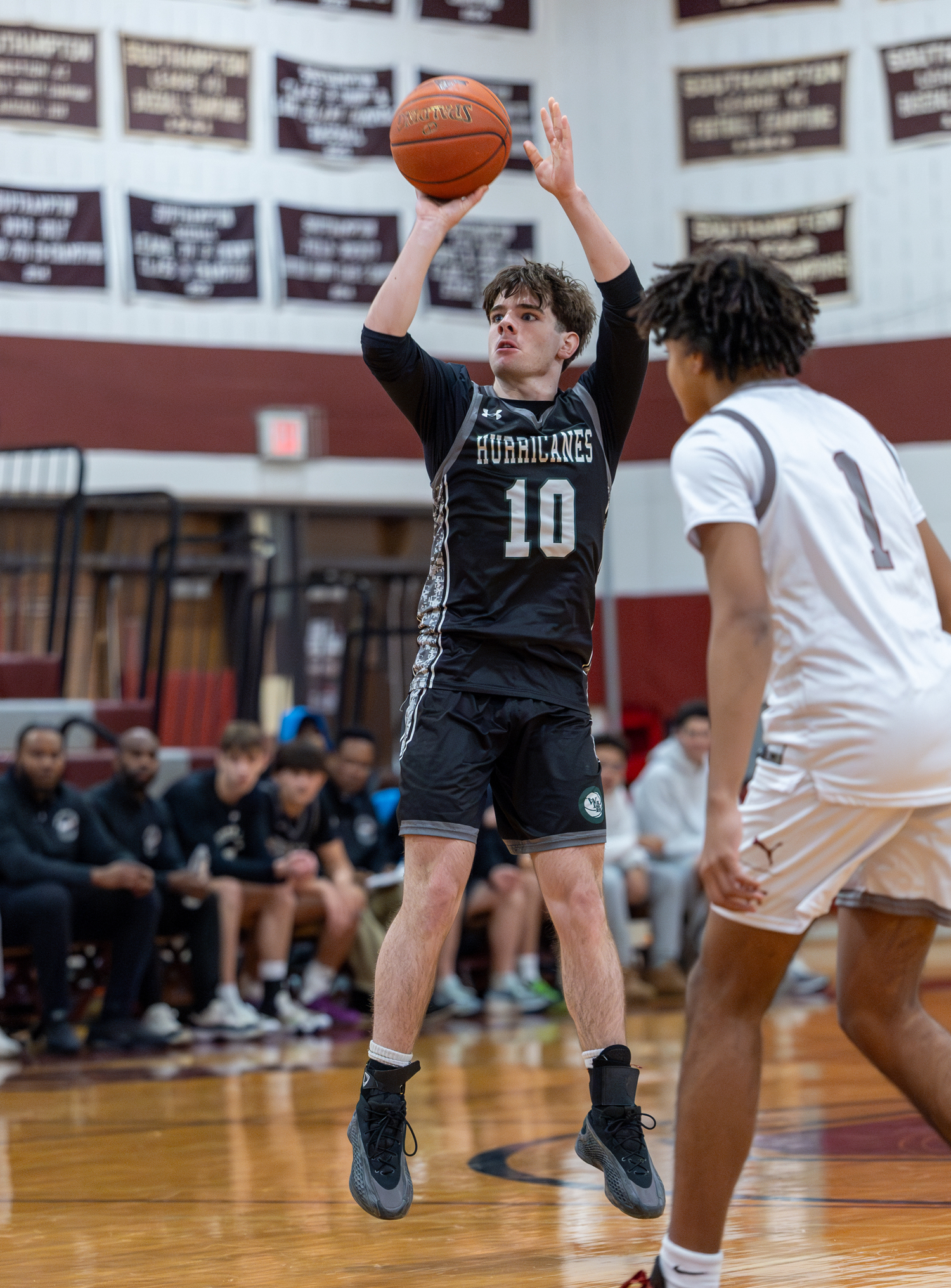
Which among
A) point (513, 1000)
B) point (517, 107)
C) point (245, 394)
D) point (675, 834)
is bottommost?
point (513, 1000)

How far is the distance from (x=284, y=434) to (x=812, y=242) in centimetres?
408

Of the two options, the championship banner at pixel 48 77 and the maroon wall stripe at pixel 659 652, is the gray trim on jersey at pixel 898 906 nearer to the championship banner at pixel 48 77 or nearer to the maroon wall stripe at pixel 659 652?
the maroon wall stripe at pixel 659 652

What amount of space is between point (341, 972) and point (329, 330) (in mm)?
5441

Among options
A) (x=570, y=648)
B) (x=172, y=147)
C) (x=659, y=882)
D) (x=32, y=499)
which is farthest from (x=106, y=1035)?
(x=172, y=147)

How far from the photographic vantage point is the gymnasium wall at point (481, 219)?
11008 millimetres

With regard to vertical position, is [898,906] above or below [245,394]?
below

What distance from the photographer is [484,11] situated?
1222cm

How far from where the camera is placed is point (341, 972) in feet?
25.7

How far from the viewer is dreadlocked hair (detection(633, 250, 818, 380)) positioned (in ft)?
8.24

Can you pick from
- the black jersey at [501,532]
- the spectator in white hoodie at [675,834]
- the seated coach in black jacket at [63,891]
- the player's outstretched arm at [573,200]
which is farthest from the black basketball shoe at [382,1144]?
the spectator in white hoodie at [675,834]

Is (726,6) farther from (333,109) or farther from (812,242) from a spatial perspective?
(333,109)

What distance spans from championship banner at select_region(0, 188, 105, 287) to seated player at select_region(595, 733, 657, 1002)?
5017 mm

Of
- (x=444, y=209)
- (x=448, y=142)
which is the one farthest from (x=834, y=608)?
(x=448, y=142)

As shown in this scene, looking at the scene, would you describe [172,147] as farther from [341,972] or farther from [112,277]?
[341,972]
